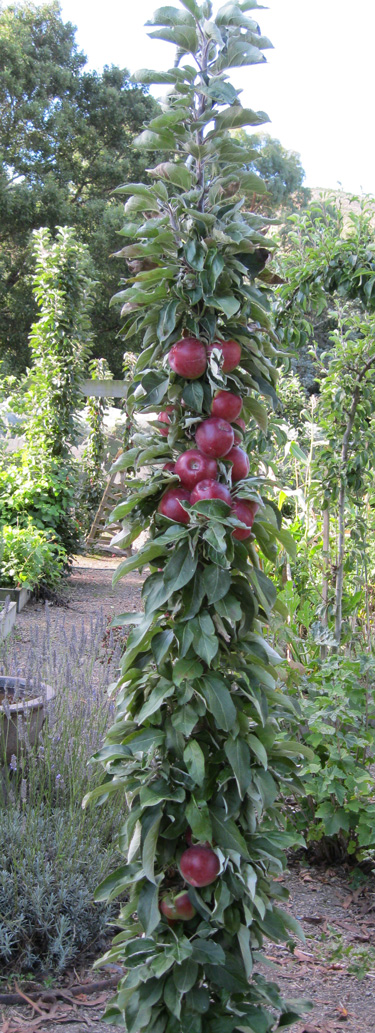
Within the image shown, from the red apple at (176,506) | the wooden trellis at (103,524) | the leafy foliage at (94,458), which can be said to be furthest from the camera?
the leafy foliage at (94,458)

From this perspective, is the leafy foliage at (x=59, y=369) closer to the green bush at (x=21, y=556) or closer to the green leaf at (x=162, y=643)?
the green bush at (x=21, y=556)

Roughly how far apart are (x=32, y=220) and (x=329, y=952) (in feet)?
61.7

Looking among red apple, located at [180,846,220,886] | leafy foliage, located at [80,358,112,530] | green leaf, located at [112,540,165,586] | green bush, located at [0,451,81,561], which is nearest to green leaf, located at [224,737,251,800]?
red apple, located at [180,846,220,886]

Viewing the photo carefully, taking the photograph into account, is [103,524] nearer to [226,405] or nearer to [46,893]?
[46,893]

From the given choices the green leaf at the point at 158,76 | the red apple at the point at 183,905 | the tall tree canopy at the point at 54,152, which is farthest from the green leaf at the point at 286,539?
the tall tree canopy at the point at 54,152

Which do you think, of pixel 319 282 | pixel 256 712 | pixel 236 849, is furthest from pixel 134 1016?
pixel 319 282

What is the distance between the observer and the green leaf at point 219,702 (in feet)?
4.00

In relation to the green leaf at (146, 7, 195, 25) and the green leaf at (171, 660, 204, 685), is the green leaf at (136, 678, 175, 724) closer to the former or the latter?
the green leaf at (171, 660, 204, 685)

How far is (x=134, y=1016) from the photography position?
129cm

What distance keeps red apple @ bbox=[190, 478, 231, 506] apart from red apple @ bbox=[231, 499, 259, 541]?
4cm

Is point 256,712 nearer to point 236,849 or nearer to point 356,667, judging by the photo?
point 236,849

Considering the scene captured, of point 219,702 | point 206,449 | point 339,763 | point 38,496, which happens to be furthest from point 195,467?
point 38,496

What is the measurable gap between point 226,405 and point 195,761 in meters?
0.57

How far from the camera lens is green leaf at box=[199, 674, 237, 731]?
1219 mm
